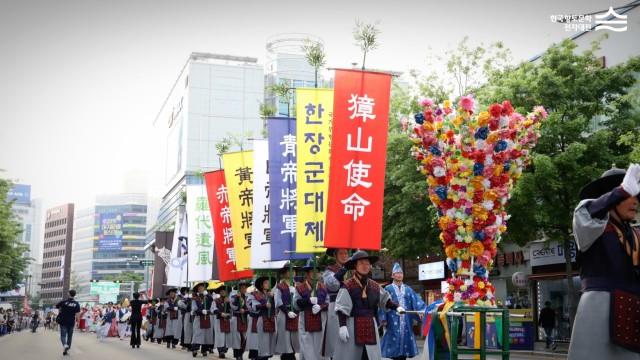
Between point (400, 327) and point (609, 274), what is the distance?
8301 mm

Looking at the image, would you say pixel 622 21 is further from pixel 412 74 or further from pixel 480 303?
pixel 480 303

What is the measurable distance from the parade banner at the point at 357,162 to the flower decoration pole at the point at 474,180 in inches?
92.0

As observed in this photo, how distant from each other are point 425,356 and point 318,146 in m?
6.57

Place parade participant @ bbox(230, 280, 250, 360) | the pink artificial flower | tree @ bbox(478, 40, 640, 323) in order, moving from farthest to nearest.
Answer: tree @ bbox(478, 40, 640, 323) < parade participant @ bbox(230, 280, 250, 360) < the pink artificial flower

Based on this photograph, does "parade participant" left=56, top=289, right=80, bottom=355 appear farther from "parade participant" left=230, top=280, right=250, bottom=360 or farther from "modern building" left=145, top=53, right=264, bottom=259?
"modern building" left=145, top=53, right=264, bottom=259

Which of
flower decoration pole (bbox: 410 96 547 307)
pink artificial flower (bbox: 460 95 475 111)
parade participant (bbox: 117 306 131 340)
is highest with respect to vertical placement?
pink artificial flower (bbox: 460 95 475 111)

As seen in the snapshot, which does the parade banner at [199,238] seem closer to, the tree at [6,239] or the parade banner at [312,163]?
the parade banner at [312,163]

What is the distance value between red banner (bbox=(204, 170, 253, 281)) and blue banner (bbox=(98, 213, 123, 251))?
6371 inches

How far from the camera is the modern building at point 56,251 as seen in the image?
178500 millimetres

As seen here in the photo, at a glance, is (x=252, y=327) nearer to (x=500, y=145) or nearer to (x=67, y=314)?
(x=67, y=314)

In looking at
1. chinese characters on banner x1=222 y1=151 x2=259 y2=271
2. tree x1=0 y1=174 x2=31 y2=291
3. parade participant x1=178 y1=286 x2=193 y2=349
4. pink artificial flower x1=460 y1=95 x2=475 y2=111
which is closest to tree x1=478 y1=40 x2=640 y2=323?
chinese characters on banner x1=222 y1=151 x2=259 y2=271

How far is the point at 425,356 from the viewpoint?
11.3m

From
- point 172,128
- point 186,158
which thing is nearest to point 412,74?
point 186,158

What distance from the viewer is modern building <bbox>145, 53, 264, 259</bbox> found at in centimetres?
9556
